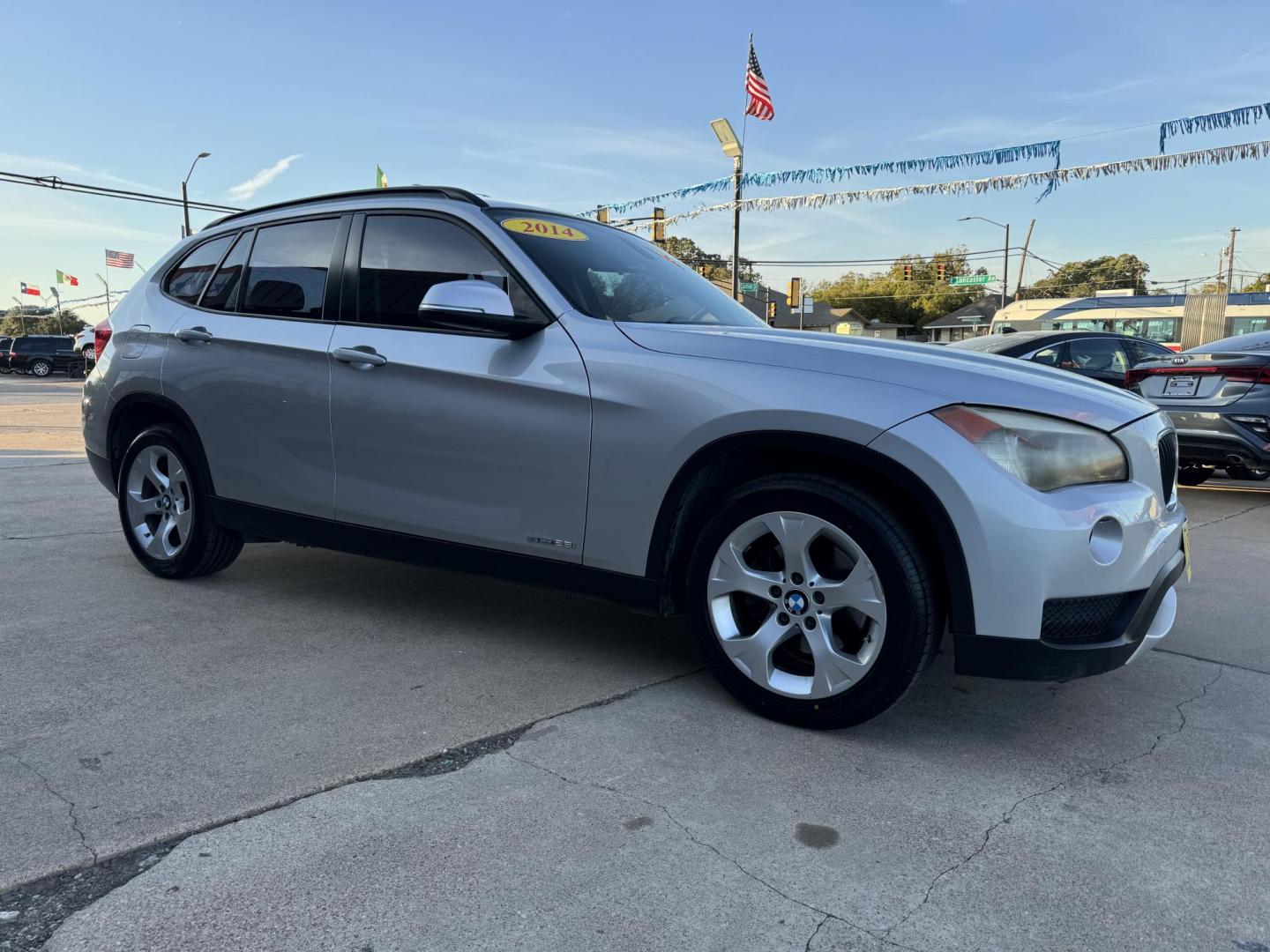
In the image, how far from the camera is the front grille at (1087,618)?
2648 millimetres

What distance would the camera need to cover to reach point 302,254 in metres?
4.11

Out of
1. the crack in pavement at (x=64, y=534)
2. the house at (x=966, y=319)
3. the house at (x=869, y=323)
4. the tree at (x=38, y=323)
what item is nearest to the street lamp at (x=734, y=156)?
the crack in pavement at (x=64, y=534)

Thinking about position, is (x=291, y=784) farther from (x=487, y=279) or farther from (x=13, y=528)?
(x=13, y=528)

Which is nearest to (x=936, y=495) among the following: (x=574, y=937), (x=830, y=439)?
(x=830, y=439)

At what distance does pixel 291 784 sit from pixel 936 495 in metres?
1.93

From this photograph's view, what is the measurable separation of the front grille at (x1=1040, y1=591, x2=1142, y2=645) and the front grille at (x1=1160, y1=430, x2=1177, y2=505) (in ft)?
1.55

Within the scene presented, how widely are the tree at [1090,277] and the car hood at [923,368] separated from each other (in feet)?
311

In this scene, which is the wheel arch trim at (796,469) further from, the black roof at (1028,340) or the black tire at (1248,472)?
the black roof at (1028,340)

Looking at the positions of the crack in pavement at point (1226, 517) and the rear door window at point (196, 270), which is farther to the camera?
the crack in pavement at point (1226, 517)

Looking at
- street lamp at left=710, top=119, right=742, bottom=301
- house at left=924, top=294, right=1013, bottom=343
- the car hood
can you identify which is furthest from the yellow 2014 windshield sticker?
house at left=924, top=294, right=1013, bottom=343

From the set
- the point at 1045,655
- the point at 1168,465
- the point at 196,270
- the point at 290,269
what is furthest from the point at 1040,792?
the point at 196,270

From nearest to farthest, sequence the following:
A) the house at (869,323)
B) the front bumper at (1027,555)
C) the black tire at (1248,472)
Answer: the front bumper at (1027,555)
the black tire at (1248,472)
the house at (869,323)

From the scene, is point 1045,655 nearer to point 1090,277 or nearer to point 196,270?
point 196,270

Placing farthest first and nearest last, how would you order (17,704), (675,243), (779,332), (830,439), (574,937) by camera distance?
(675,243)
(779,332)
(17,704)
(830,439)
(574,937)
